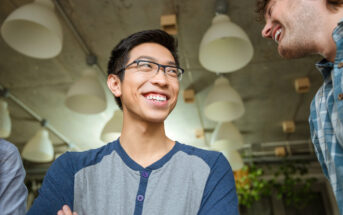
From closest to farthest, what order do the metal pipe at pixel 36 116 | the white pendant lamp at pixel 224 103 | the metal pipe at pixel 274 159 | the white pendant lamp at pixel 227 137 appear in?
1. the white pendant lamp at pixel 224 103
2. the white pendant lamp at pixel 227 137
3. the metal pipe at pixel 36 116
4. the metal pipe at pixel 274 159

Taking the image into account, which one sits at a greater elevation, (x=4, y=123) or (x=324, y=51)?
(x=324, y=51)

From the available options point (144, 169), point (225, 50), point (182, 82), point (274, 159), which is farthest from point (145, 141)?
point (274, 159)

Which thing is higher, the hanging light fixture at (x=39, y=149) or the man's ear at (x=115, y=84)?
the man's ear at (x=115, y=84)

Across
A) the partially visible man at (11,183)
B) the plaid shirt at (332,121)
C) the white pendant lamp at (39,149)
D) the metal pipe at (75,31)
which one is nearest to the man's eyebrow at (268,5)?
the plaid shirt at (332,121)

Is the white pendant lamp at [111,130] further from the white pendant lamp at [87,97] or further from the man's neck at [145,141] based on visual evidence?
the man's neck at [145,141]

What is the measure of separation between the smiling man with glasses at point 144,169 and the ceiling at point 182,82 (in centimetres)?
207

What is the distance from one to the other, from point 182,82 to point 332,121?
11.5 feet

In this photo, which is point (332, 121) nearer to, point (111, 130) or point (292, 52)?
point (292, 52)

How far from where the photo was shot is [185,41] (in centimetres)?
393

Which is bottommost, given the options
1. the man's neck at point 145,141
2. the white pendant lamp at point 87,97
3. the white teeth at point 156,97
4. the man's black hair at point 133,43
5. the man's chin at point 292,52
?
the white pendant lamp at point 87,97

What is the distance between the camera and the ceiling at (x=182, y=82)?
3463 mm

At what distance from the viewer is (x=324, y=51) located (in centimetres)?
145

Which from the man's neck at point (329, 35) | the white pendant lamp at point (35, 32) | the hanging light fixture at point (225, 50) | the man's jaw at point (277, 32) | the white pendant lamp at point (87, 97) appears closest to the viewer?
the man's neck at point (329, 35)

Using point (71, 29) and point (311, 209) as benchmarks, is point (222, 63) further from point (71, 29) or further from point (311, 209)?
point (311, 209)
